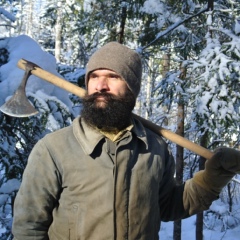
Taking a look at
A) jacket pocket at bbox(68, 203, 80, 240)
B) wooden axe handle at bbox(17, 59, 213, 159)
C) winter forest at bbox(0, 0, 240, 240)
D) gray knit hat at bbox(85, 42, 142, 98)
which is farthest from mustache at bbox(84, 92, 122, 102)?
winter forest at bbox(0, 0, 240, 240)

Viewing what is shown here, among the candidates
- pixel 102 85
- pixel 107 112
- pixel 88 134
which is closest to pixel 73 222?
pixel 88 134

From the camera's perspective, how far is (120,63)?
211 centimetres

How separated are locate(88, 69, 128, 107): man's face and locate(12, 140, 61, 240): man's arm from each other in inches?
16.9

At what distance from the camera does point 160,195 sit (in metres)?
2.36

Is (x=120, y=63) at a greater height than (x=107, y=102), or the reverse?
(x=120, y=63)

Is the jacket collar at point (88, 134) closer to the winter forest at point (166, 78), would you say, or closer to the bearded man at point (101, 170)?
the bearded man at point (101, 170)

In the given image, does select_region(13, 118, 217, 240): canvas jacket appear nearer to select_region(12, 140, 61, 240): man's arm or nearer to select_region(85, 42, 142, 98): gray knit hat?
select_region(12, 140, 61, 240): man's arm

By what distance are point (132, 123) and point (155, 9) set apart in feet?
18.1

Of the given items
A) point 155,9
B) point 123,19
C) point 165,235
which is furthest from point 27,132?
point 165,235

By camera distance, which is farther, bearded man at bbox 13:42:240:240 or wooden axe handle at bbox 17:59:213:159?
wooden axe handle at bbox 17:59:213:159

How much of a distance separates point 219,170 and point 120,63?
855mm

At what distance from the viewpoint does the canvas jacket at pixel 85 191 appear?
1925mm

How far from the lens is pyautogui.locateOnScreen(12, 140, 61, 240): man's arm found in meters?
1.93

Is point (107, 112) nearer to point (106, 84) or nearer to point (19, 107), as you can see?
point (106, 84)
